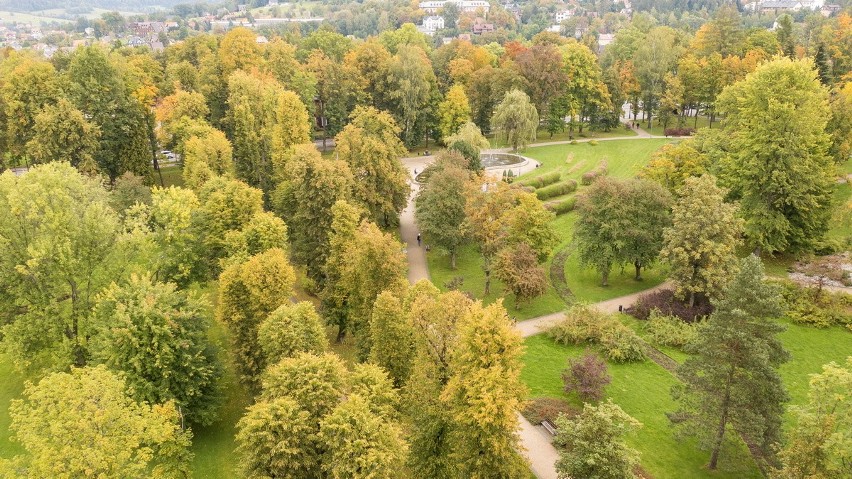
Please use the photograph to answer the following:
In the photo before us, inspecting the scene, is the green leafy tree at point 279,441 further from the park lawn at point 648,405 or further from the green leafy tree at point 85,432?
the park lawn at point 648,405

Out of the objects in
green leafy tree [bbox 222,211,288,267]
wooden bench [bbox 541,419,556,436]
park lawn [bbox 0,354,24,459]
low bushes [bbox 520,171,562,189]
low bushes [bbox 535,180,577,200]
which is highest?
green leafy tree [bbox 222,211,288,267]

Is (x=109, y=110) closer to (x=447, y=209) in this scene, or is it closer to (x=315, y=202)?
(x=315, y=202)

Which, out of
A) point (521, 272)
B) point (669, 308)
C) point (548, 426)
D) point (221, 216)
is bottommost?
point (548, 426)

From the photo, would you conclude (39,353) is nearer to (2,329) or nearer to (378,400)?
(2,329)

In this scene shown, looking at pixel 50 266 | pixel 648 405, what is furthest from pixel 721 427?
pixel 50 266

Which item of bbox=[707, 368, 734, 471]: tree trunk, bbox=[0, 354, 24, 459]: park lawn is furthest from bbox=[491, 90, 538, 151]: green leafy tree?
bbox=[0, 354, 24, 459]: park lawn

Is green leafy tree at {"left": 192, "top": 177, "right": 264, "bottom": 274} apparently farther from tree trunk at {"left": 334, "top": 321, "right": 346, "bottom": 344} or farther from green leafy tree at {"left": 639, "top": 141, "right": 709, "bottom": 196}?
green leafy tree at {"left": 639, "top": 141, "right": 709, "bottom": 196}
